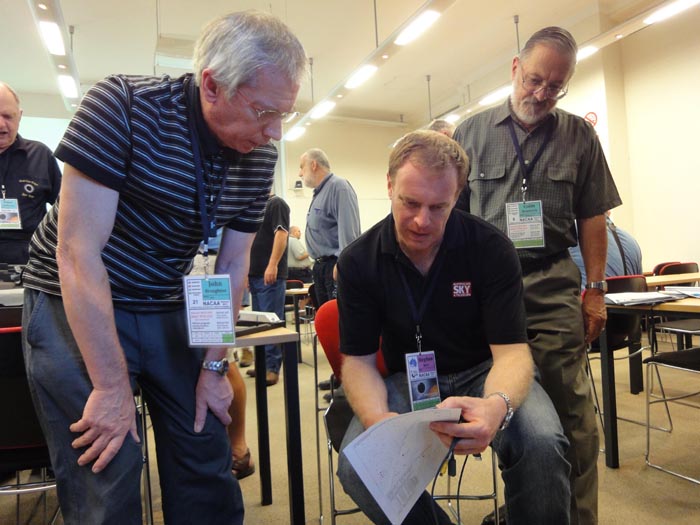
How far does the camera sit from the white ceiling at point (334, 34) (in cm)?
521

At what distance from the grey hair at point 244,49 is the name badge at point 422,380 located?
2.35ft

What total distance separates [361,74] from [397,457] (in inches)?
189

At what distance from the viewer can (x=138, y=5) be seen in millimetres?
5102

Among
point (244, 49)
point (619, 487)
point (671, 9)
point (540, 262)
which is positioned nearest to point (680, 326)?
point (619, 487)

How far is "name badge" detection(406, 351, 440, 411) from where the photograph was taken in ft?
3.82

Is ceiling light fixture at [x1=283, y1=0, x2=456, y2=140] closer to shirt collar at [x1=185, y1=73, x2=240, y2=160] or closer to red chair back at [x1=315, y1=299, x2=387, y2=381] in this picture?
red chair back at [x1=315, y1=299, x2=387, y2=381]

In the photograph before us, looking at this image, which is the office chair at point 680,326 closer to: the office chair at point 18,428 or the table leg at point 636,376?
the table leg at point 636,376

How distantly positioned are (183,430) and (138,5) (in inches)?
219

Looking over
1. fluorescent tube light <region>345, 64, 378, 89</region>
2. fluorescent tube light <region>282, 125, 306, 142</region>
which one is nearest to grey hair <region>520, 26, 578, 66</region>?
fluorescent tube light <region>345, 64, 378, 89</region>

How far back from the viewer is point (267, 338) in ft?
4.50

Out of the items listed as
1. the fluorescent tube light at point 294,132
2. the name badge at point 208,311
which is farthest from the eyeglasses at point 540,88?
the fluorescent tube light at point 294,132

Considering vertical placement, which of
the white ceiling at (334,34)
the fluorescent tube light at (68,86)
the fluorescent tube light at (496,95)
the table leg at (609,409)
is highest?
the white ceiling at (334,34)

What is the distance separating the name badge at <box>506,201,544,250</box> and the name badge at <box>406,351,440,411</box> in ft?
1.84

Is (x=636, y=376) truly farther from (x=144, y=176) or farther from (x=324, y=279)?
(x=144, y=176)
